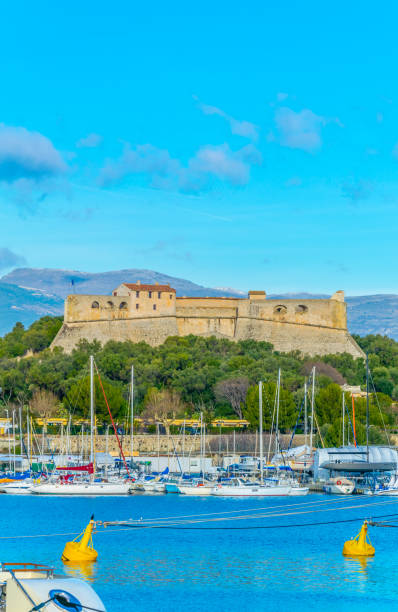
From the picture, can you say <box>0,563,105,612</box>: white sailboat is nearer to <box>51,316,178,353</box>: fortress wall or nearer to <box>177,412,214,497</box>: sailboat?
<box>177,412,214,497</box>: sailboat

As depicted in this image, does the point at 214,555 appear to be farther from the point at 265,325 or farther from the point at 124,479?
the point at 265,325

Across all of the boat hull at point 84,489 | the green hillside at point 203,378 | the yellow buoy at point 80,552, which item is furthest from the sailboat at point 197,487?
the yellow buoy at point 80,552

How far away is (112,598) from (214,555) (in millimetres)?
6289

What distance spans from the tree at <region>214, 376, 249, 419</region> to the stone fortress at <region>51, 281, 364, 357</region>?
9643mm

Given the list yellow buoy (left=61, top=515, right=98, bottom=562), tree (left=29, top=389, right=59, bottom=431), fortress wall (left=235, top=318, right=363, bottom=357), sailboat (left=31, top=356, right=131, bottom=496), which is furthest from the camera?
fortress wall (left=235, top=318, right=363, bottom=357)

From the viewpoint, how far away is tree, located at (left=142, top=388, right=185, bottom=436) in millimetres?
54594

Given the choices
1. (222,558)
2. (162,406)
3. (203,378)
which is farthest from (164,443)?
(222,558)

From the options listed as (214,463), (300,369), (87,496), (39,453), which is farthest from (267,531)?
(300,369)

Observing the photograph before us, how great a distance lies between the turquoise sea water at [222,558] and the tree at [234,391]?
1951 centimetres

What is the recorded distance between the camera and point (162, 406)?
181 feet

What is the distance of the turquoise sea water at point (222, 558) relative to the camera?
63.8 ft

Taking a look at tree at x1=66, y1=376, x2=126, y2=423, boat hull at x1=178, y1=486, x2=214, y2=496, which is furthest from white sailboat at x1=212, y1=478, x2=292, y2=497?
tree at x1=66, y1=376, x2=126, y2=423

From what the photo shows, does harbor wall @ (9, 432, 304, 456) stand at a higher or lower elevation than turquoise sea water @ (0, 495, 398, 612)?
higher

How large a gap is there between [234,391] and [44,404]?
11.4 metres
